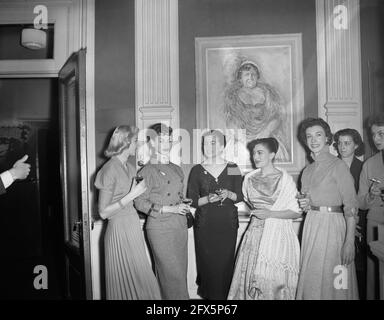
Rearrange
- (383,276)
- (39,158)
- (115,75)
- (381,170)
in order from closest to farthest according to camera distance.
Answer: (383,276) → (381,170) → (115,75) → (39,158)

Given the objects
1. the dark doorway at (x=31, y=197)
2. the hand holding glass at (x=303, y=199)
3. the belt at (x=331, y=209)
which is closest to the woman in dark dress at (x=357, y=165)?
the belt at (x=331, y=209)

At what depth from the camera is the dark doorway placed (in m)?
2.50

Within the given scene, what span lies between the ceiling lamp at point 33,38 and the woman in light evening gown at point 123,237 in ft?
3.55

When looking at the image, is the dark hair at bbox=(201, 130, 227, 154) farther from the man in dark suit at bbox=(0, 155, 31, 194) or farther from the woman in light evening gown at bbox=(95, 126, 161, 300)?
the man in dark suit at bbox=(0, 155, 31, 194)

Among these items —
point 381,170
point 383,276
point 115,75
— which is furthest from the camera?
point 115,75

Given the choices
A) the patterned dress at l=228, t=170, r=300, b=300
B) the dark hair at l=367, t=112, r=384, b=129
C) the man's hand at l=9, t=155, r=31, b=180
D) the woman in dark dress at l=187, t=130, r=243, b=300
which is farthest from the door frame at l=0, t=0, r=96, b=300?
the dark hair at l=367, t=112, r=384, b=129

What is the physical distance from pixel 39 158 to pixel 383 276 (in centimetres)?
268

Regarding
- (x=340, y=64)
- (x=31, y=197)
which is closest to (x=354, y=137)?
(x=340, y=64)

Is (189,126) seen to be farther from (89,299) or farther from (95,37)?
(89,299)

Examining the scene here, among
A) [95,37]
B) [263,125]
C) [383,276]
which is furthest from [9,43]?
[383,276]

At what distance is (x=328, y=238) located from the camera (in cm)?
210

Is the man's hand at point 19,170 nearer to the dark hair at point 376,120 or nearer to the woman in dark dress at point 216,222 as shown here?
the woman in dark dress at point 216,222

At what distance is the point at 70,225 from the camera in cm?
248

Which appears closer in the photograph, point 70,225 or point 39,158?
point 70,225
